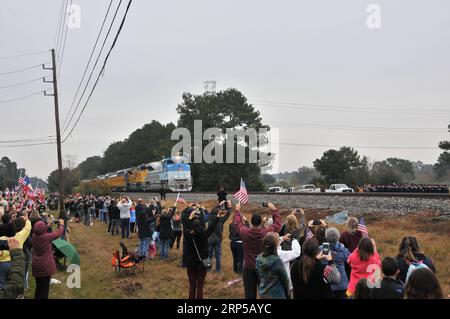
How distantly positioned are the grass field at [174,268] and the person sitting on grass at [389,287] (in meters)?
5.14

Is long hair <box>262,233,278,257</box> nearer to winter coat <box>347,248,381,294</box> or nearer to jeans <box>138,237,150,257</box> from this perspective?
winter coat <box>347,248,381,294</box>

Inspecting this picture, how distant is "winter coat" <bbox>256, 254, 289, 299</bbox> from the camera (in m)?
5.45

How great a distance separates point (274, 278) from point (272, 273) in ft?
0.24

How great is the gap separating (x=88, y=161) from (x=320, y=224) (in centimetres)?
15215

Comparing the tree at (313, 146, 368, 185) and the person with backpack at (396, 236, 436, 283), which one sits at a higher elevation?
the tree at (313, 146, 368, 185)

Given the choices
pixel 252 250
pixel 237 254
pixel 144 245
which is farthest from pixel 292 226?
pixel 144 245

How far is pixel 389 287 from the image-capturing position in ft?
14.0

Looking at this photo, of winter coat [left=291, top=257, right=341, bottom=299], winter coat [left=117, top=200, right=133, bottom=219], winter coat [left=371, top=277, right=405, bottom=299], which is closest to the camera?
winter coat [left=371, top=277, right=405, bottom=299]

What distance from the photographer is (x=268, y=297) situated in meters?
5.48

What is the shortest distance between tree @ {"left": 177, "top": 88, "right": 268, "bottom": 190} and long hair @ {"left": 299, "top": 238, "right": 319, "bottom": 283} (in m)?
50.4

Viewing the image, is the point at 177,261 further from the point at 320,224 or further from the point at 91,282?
the point at 320,224

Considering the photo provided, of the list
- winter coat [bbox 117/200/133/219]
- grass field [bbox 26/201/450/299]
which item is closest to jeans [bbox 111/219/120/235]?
grass field [bbox 26/201/450/299]

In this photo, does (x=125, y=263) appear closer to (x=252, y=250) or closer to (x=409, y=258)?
(x=252, y=250)
